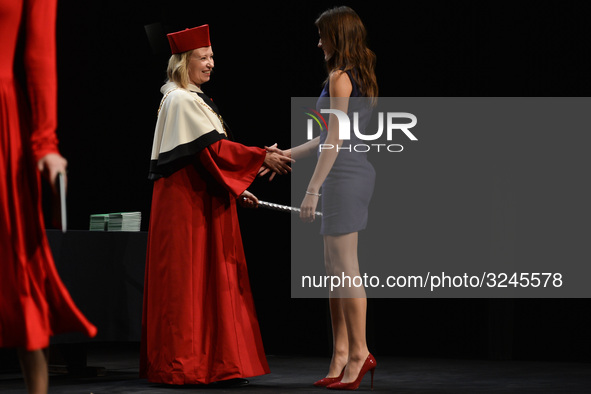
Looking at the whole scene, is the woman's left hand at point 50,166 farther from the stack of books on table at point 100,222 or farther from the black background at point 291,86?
the black background at point 291,86

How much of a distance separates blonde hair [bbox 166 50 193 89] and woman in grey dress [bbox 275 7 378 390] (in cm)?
57

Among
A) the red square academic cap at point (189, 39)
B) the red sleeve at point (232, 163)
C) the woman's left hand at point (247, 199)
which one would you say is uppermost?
the red square academic cap at point (189, 39)

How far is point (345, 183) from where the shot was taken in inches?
124

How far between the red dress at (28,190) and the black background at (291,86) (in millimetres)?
2420

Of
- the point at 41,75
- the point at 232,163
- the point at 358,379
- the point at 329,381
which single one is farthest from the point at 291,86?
the point at 41,75

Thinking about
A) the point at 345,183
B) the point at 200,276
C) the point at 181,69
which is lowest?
the point at 200,276

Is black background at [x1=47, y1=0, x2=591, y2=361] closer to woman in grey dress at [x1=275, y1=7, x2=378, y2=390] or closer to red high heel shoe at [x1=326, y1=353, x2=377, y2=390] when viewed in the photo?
woman in grey dress at [x1=275, y1=7, x2=378, y2=390]

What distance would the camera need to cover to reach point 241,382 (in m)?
3.36

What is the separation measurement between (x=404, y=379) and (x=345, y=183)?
3.19ft

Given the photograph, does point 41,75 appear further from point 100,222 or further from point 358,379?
point 100,222

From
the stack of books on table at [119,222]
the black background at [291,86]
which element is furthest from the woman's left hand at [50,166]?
the black background at [291,86]

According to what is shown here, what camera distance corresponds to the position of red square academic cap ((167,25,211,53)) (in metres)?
3.40

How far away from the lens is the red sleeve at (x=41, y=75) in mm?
1715

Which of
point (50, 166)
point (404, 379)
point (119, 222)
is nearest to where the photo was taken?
point (50, 166)
